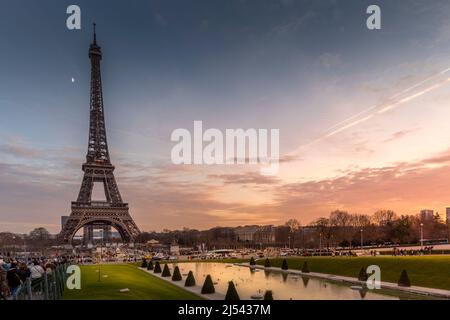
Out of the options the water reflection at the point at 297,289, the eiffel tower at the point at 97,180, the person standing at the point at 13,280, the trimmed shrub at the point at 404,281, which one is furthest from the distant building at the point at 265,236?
the person standing at the point at 13,280

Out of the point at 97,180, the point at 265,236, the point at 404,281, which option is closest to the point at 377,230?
the point at 265,236

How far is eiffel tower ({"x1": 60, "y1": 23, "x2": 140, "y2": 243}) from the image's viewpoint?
95562 millimetres

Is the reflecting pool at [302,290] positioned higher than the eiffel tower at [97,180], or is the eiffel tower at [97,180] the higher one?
the eiffel tower at [97,180]

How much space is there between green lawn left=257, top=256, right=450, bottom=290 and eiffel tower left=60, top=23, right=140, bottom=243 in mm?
58841

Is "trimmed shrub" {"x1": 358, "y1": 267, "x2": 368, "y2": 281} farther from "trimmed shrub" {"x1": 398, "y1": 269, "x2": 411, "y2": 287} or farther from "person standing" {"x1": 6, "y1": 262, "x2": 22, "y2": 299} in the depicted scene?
"person standing" {"x1": 6, "y1": 262, "x2": 22, "y2": 299}

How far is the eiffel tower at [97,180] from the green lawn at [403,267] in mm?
58841

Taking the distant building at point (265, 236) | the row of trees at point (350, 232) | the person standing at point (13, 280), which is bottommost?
the distant building at point (265, 236)

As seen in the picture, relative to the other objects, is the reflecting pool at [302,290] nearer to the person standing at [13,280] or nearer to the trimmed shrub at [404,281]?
the trimmed shrub at [404,281]

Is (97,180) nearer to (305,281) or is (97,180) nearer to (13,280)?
(305,281)

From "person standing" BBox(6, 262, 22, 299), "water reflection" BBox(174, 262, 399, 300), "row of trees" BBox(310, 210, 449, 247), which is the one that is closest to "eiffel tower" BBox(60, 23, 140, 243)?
"row of trees" BBox(310, 210, 449, 247)

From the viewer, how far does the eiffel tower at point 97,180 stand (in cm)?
9556
